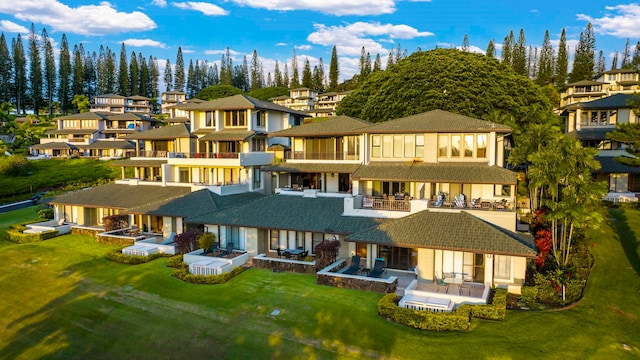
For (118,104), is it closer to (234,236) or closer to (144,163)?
A: (144,163)

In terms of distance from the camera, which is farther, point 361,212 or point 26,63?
point 26,63

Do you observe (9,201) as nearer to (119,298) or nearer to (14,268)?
(14,268)

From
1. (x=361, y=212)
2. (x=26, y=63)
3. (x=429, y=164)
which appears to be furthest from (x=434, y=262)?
(x=26, y=63)

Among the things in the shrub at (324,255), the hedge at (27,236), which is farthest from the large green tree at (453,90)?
the hedge at (27,236)

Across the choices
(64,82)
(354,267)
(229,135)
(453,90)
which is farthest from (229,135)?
(64,82)

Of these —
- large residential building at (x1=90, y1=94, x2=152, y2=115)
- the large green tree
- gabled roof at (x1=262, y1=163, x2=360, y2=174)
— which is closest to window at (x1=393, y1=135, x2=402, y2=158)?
gabled roof at (x1=262, y1=163, x2=360, y2=174)

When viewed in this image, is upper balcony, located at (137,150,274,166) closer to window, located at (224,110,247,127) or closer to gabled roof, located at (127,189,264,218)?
window, located at (224,110,247,127)
